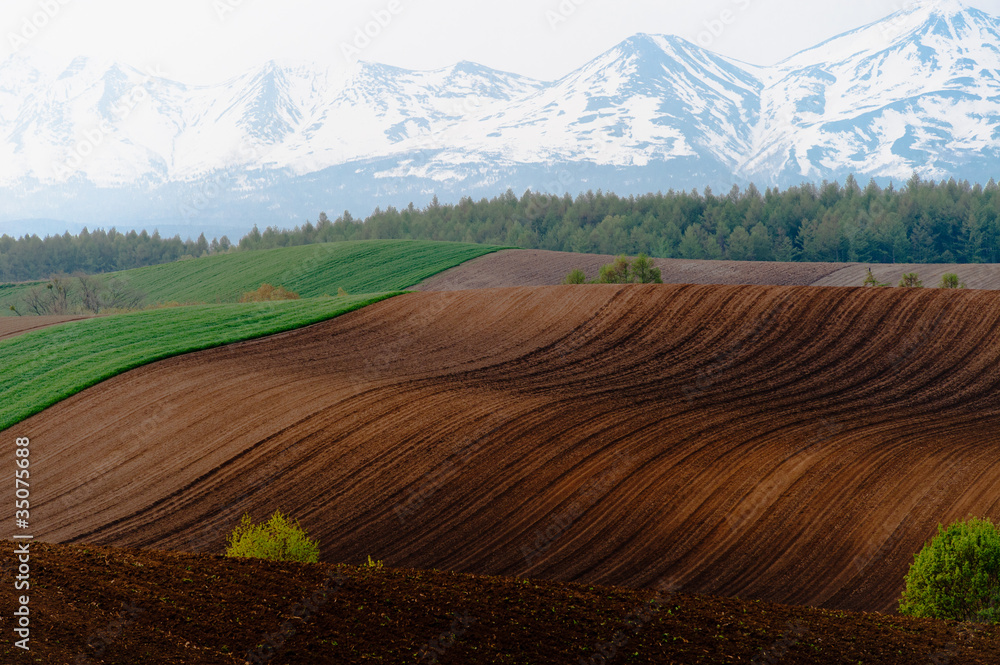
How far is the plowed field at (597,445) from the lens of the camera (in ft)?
65.6

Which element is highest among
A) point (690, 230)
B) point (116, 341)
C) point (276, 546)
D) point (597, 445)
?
point (690, 230)

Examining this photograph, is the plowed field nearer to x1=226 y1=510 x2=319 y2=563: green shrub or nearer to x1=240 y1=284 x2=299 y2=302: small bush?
x1=226 y1=510 x2=319 y2=563: green shrub

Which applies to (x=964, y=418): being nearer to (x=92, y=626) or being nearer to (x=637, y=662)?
(x=637, y=662)

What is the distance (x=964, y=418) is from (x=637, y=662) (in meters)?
21.5

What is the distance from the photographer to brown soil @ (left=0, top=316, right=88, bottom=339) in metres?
49.9

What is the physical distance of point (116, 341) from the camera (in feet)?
130

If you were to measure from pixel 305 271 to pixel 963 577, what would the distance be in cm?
8837

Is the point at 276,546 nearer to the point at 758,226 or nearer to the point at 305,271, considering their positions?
the point at 305,271

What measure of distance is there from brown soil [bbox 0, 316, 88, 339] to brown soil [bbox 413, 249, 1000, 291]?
38291 mm

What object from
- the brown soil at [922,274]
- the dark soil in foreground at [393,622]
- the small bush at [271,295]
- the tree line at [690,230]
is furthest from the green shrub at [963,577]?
the tree line at [690,230]

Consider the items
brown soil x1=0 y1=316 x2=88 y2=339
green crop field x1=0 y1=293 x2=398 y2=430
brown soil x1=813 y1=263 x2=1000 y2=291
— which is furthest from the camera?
brown soil x1=813 y1=263 x2=1000 y2=291

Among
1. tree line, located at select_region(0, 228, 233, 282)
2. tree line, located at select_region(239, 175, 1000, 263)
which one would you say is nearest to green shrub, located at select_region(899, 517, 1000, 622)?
tree line, located at select_region(239, 175, 1000, 263)
